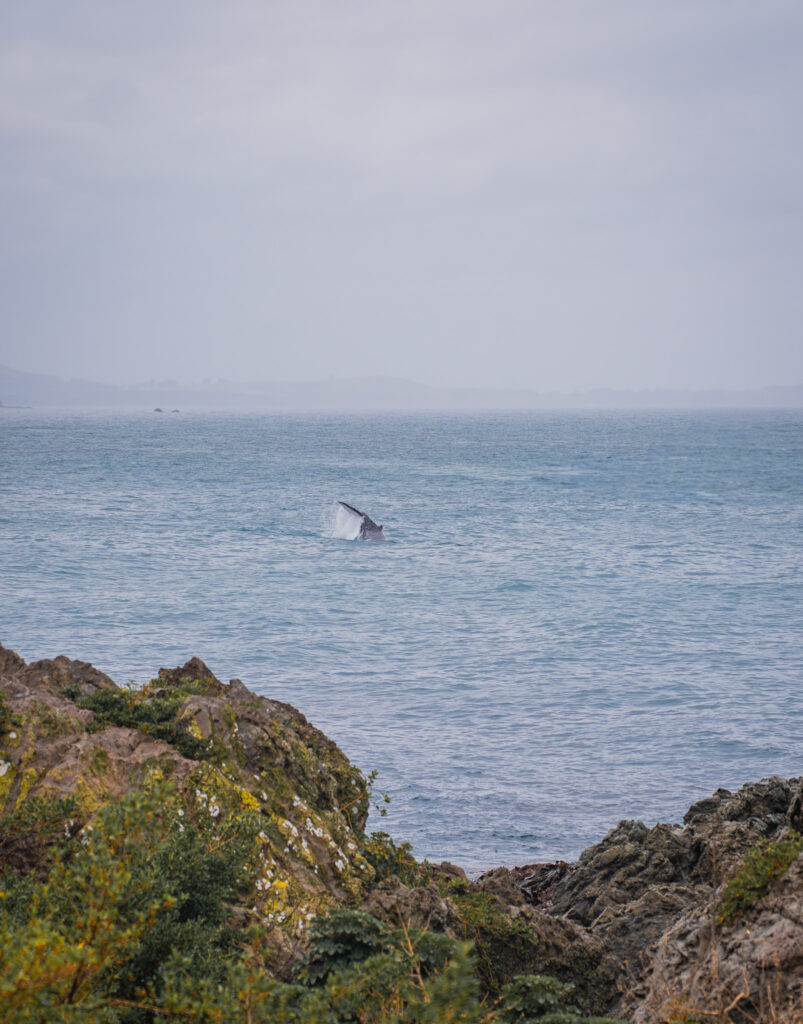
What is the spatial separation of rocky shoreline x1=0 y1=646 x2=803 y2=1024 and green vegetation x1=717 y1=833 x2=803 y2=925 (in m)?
0.01

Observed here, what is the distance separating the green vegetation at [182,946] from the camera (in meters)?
4.41

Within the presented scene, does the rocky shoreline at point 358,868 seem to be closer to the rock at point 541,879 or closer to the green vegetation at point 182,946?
the green vegetation at point 182,946

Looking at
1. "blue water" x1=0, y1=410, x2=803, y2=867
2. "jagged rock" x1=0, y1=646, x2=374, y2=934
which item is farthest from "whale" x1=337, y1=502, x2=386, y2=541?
"jagged rock" x1=0, y1=646, x2=374, y2=934

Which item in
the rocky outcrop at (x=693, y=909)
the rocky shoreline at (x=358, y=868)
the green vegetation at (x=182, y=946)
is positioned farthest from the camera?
the rocky shoreline at (x=358, y=868)

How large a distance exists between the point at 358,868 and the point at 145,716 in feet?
7.68

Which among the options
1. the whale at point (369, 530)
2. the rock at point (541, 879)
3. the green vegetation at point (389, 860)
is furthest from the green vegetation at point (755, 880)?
the whale at point (369, 530)

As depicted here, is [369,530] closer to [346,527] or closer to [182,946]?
[346,527]

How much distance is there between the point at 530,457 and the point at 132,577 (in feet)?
238

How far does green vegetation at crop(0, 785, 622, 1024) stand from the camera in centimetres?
441

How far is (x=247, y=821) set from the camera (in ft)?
22.1

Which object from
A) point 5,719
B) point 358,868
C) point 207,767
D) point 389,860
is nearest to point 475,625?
point 389,860

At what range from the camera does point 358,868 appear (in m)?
8.05

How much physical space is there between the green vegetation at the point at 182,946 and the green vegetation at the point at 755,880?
1.33m

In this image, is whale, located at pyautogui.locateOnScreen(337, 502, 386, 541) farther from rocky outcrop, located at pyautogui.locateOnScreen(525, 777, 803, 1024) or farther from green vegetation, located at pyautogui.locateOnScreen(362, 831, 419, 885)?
green vegetation, located at pyautogui.locateOnScreen(362, 831, 419, 885)
